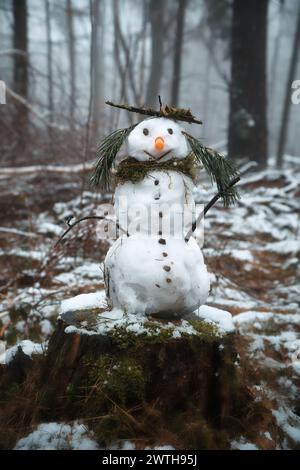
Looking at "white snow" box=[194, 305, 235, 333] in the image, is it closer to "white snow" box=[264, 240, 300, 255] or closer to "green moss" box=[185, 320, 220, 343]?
"green moss" box=[185, 320, 220, 343]

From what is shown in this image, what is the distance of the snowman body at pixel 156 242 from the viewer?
2.03 meters

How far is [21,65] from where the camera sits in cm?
745

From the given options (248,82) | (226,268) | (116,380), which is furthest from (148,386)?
(248,82)

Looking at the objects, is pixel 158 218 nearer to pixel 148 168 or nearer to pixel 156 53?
pixel 148 168

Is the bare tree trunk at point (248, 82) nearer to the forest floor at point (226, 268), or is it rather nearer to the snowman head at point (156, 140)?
the forest floor at point (226, 268)

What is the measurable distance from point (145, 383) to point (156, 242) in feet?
2.31

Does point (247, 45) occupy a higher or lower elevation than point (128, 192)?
higher

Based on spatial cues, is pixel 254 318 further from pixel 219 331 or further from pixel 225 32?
pixel 225 32

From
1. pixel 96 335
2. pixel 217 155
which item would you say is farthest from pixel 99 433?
pixel 217 155

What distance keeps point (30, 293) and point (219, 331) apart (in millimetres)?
1796

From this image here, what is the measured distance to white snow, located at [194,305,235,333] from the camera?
85.7 inches

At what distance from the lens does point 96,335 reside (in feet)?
6.42

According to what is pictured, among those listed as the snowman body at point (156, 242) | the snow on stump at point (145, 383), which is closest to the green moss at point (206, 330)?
the snow on stump at point (145, 383)

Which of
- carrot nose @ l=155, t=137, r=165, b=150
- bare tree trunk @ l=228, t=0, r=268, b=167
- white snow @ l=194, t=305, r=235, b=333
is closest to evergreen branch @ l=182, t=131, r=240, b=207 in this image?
carrot nose @ l=155, t=137, r=165, b=150
